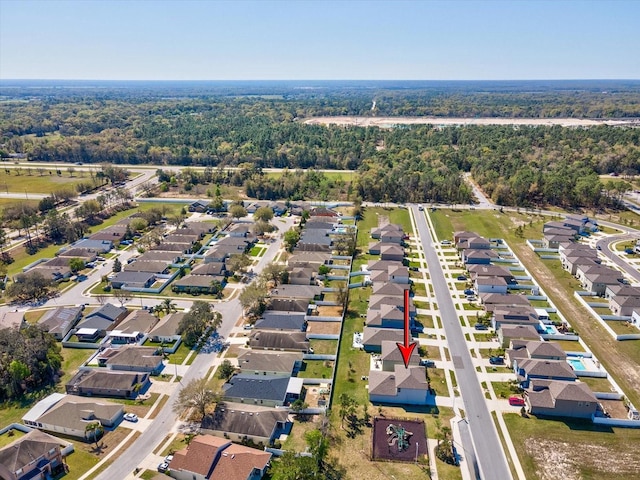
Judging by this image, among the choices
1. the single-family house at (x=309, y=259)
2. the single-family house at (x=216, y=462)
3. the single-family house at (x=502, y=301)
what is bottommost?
the single-family house at (x=216, y=462)

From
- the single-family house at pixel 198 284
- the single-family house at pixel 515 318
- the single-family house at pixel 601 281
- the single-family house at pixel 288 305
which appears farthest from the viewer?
the single-family house at pixel 198 284

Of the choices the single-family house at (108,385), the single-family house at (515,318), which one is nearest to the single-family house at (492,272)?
the single-family house at (515,318)

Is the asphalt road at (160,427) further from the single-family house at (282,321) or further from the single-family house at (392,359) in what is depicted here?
the single-family house at (392,359)

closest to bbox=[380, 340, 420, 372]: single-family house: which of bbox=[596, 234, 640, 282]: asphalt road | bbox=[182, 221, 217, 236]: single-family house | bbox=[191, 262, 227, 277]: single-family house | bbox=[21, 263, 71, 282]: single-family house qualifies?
bbox=[191, 262, 227, 277]: single-family house

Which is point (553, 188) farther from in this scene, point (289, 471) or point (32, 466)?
point (32, 466)

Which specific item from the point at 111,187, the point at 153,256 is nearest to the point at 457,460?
the point at 153,256
